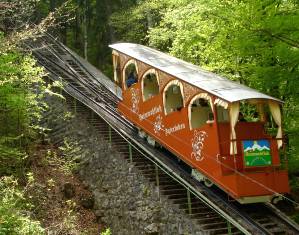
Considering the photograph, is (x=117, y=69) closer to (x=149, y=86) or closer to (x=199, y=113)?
(x=149, y=86)

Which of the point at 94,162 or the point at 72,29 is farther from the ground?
the point at 72,29

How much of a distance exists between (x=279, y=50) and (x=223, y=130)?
94.0 inches

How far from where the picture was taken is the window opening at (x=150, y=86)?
16.6 meters

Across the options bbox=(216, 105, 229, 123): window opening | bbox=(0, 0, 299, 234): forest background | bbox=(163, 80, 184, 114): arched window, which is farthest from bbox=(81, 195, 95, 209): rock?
bbox=(216, 105, 229, 123): window opening

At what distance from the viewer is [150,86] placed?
16750 mm

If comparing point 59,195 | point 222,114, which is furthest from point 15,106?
point 222,114

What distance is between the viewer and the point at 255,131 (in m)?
12.3

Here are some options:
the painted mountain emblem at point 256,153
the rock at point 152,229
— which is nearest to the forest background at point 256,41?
the painted mountain emblem at point 256,153

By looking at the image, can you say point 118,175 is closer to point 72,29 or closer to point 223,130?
point 223,130

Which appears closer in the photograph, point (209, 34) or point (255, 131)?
point (255, 131)

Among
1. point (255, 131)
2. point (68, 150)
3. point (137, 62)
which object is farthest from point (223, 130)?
point (68, 150)

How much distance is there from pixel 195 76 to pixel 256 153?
129 inches

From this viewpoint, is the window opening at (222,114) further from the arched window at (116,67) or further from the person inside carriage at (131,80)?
the arched window at (116,67)

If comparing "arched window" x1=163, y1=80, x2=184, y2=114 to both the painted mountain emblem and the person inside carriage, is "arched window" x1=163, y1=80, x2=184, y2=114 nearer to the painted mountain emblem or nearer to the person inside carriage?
the person inside carriage
